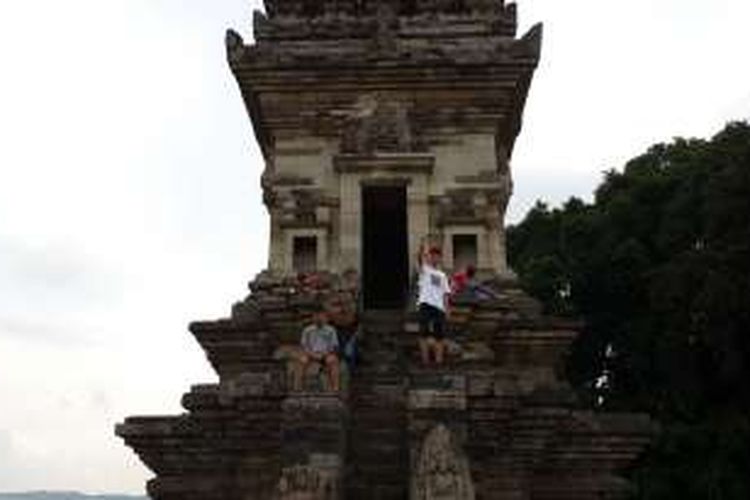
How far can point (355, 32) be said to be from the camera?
18.1m

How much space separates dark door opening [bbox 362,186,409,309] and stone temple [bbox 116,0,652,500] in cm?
6

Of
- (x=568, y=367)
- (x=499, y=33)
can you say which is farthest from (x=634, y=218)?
(x=499, y=33)

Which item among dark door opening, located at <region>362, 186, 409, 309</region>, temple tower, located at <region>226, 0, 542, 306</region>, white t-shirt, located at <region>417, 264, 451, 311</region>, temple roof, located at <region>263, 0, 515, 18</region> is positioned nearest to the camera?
white t-shirt, located at <region>417, 264, 451, 311</region>

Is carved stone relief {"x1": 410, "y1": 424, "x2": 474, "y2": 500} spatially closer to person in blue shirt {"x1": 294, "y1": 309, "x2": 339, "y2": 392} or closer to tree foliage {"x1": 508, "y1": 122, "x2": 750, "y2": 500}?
person in blue shirt {"x1": 294, "y1": 309, "x2": 339, "y2": 392}

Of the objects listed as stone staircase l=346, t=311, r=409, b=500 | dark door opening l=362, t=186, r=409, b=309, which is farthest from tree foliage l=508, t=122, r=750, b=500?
stone staircase l=346, t=311, r=409, b=500

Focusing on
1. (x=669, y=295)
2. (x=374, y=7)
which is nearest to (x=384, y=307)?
(x=374, y=7)

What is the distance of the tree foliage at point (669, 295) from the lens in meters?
26.6

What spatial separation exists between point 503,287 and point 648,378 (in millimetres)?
14633

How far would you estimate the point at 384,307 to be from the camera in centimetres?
1986

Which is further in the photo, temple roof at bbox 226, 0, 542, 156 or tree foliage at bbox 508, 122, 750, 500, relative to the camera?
tree foliage at bbox 508, 122, 750, 500

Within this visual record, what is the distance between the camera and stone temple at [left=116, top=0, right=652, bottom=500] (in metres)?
13.4

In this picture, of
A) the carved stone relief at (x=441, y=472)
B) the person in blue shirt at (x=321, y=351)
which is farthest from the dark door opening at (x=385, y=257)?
the carved stone relief at (x=441, y=472)

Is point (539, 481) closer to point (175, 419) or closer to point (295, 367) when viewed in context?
point (295, 367)

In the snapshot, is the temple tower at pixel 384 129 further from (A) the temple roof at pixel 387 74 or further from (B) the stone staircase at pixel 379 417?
(B) the stone staircase at pixel 379 417
